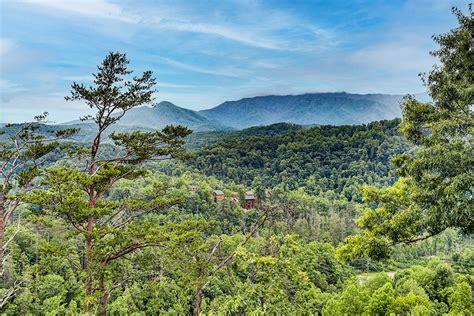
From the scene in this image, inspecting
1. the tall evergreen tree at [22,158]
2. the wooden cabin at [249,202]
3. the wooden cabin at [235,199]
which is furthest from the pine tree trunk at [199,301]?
the wooden cabin at [249,202]

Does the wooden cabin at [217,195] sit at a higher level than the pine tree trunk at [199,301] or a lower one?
lower

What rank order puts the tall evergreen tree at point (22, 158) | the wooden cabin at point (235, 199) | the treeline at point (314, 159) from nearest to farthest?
the tall evergreen tree at point (22, 158) → the wooden cabin at point (235, 199) → the treeline at point (314, 159)

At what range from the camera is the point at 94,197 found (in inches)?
322

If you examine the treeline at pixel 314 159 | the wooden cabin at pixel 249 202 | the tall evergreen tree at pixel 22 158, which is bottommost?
the wooden cabin at pixel 249 202

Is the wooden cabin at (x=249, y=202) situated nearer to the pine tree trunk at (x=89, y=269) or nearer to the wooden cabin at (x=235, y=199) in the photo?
the wooden cabin at (x=235, y=199)

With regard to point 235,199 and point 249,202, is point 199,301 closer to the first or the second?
point 235,199

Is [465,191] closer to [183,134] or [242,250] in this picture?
[242,250]

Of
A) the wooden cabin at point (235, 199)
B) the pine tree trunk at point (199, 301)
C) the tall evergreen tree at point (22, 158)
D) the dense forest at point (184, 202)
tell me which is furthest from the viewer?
the wooden cabin at point (235, 199)

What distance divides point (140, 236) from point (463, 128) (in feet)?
24.4

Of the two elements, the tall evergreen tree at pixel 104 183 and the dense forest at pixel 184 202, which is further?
the tall evergreen tree at pixel 104 183

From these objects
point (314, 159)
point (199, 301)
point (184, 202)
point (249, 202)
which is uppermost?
point (184, 202)

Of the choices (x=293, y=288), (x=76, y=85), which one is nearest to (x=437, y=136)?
(x=293, y=288)

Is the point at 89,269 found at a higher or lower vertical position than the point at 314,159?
higher

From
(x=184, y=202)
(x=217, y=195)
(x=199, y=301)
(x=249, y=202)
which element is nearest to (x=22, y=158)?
(x=184, y=202)
